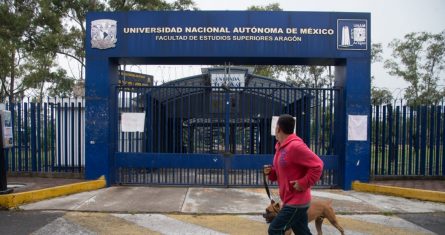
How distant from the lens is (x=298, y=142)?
3959mm

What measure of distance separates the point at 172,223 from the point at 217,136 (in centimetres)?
363

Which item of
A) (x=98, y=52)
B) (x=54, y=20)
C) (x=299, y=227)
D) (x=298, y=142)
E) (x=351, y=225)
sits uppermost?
(x=54, y=20)

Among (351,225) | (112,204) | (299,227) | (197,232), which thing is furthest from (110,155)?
(299,227)

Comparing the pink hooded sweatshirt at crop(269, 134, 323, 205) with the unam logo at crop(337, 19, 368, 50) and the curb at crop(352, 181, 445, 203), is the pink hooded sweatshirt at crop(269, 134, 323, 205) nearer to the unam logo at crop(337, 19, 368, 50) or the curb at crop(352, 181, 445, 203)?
the curb at crop(352, 181, 445, 203)

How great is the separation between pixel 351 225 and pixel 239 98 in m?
4.70

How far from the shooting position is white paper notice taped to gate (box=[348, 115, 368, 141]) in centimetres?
930

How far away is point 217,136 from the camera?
9852 millimetres

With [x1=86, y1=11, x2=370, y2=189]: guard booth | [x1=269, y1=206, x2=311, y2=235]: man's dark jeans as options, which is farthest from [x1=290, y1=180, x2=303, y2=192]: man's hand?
[x1=86, y1=11, x2=370, y2=189]: guard booth

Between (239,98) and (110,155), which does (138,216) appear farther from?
(239,98)

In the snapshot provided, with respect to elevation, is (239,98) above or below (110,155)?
above

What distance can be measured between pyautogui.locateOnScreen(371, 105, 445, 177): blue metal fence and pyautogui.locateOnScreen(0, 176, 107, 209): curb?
21.5 ft

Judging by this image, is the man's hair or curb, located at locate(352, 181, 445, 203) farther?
curb, located at locate(352, 181, 445, 203)

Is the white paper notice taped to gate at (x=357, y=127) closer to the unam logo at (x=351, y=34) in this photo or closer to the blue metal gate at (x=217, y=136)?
the blue metal gate at (x=217, y=136)

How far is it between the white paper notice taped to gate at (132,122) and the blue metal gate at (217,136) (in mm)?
231
